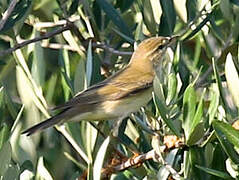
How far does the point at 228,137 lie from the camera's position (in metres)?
2.98

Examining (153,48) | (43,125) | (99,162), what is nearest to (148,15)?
(153,48)

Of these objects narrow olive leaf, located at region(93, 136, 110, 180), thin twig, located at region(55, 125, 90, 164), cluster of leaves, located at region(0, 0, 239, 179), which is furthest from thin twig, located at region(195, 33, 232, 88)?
narrow olive leaf, located at region(93, 136, 110, 180)

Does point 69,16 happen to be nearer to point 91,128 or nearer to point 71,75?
point 71,75

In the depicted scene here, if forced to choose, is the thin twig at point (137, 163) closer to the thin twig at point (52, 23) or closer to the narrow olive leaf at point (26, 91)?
the narrow olive leaf at point (26, 91)

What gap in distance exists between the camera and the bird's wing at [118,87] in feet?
15.4

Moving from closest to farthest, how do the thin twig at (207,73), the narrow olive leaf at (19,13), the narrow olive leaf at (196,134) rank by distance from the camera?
the narrow olive leaf at (196,134) < the narrow olive leaf at (19,13) < the thin twig at (207,73)

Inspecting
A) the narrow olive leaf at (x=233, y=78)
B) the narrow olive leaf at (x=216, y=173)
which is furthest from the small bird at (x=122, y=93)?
the narrow olive leaf at (x=216, y=173)

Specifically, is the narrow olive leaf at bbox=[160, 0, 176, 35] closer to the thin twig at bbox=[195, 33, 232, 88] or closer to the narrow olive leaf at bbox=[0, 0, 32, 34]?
the thin twig at bbox=[195, 33, 232, 88]

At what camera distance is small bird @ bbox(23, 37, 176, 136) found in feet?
14.3

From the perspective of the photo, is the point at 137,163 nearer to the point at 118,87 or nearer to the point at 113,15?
the point at 113,15

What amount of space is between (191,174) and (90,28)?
1.77 metres

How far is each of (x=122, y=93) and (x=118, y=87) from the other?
9cm

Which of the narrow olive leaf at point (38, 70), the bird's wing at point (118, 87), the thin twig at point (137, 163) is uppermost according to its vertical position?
the narrow olive leaf at point (38, 70)

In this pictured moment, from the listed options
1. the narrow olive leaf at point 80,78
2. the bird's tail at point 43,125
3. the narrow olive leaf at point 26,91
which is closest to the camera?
the narrow olive leaf at point 80,78
